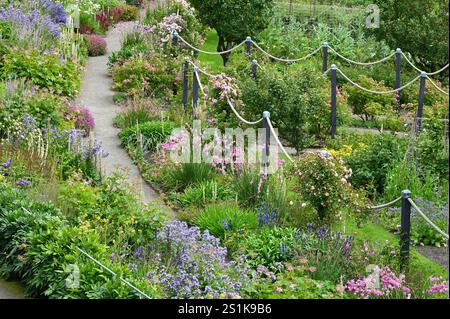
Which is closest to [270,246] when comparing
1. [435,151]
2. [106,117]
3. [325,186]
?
[325,186]

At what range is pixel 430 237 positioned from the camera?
1010 centimetres

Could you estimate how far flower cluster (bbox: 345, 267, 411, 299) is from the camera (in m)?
8.29

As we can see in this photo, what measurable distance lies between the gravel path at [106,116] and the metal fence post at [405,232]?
2.97 metres

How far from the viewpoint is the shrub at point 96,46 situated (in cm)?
1875

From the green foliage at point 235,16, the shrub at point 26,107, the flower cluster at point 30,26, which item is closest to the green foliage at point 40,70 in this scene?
the flower cluster at point 30,26

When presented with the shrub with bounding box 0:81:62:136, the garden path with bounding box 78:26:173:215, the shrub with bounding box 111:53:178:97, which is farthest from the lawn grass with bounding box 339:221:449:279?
the shrub with bounding box 111:53:178:97

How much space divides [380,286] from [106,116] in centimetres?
721

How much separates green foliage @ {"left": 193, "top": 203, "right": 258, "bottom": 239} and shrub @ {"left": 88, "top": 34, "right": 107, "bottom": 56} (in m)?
9.13

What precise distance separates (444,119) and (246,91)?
276 cm

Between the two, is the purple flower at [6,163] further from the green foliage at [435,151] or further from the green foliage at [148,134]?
the green foliage at [435,151]

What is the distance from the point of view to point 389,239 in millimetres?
10133

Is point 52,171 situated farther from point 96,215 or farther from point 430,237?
point 430,237

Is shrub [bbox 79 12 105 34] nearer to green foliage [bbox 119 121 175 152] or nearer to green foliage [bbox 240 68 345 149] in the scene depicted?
green foliage [bbox 119 121 175 152]
